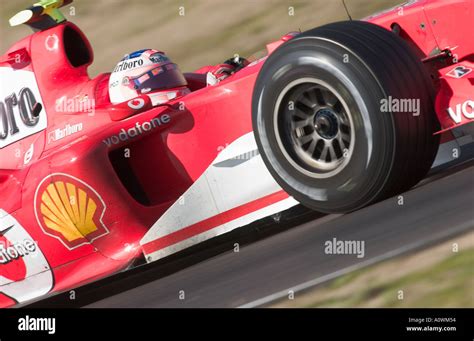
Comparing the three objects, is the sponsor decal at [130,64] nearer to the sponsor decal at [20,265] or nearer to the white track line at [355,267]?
the sponsor decal at [20,265]

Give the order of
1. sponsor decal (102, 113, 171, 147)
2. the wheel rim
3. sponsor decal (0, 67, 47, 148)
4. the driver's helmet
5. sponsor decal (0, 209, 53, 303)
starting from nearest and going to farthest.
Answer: the wheel rim
sponsor decal (102, 113, 171, 147)
sponsor decal (0, 209, 53, 303)
the driver's helmet
sponsor decal (0, 67, 47, 148)

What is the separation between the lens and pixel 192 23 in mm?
14133

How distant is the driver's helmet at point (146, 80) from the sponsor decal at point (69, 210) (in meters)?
0.82

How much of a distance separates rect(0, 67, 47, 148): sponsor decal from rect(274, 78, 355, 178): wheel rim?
7.51 feet

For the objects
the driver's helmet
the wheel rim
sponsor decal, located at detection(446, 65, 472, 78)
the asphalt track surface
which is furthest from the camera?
the driver's helmet

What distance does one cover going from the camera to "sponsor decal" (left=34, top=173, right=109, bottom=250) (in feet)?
19.8

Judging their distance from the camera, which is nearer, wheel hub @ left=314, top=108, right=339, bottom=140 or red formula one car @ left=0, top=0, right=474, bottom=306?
red formula one car @ left=0, top=0, right=474, bottom=306

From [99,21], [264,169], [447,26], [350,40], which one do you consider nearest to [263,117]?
[264,169]

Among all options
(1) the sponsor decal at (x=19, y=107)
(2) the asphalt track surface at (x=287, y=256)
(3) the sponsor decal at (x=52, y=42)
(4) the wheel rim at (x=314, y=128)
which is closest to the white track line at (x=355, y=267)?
(2) the asphalt track surface at (x=287, y=256)

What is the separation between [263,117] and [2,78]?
2.57 m

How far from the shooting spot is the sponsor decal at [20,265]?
250 inches

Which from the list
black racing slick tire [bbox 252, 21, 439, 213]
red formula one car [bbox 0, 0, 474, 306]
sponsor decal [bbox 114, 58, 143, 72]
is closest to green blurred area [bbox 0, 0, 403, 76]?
red formula one car [bbox 0, 0, 474, 306]

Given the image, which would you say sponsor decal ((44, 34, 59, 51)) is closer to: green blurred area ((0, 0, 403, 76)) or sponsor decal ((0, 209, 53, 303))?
sponsor decal ((0, 209, 53, 303))

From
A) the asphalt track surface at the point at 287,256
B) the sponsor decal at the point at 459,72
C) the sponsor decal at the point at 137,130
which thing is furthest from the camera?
the sponsor decal at the point at 137,130
